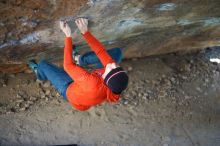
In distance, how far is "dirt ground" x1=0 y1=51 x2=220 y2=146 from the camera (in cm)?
554

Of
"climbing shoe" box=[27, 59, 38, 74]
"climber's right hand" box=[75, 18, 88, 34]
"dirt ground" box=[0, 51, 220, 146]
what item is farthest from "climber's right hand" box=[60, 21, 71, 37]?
"dirt ground" box=[0, 51, 220, 146]

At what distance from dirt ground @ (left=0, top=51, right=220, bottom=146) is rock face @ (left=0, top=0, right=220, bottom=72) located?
1.41 feet

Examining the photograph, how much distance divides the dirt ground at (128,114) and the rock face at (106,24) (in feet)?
1.41

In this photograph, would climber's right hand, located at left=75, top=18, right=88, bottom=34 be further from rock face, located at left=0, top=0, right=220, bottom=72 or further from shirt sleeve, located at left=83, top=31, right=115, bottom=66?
shirt sleeve, located at left=83, top=31, right=115, bottom=66

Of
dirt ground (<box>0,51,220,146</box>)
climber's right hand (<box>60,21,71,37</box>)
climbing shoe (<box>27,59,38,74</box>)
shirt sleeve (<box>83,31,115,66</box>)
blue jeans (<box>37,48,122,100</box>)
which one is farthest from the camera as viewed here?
dirt ground (<box>0,51,220,146</box>)

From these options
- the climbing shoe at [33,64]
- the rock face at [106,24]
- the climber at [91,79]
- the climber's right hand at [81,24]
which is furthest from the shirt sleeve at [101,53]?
the climbing shoe at [33,64]

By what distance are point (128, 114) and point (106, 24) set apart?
1723mm

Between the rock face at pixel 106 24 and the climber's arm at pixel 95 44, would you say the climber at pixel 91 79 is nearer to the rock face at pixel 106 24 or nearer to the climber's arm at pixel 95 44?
the climber's arm at pixel 95 44

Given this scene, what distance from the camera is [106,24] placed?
16.0ft

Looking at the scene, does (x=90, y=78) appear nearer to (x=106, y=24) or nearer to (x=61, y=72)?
(x=61, y=72)

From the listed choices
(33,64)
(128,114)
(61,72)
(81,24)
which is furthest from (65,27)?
(128,114)

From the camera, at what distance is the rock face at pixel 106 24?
4.17 metres

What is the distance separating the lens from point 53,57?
221 inches

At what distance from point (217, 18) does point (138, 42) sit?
1.27 metres
